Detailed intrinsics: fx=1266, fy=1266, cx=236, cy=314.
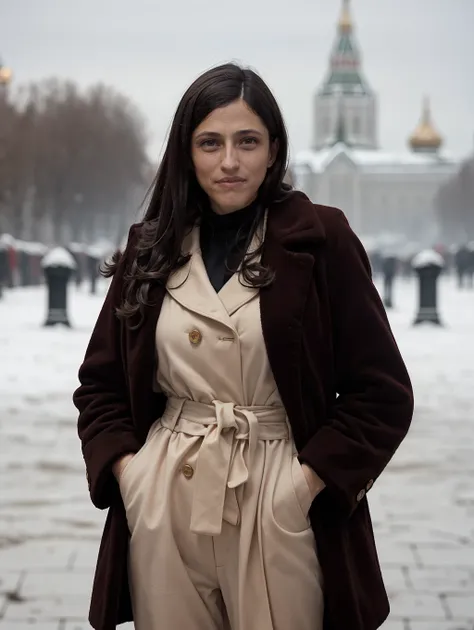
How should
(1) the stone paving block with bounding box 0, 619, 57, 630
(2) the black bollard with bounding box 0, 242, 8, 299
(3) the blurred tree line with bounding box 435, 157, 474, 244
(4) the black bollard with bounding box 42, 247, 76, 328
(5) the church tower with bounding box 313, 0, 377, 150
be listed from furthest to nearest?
(5) the church tower with bounding box 313, 0, 377, 150 < (3) the blurred tree line with bounding box 435, 157, 474, 244 < (2) the black bollard with bounding box 0, 242, 8, 299 < (4) the black bollard with bounding box 42, 247, 76, 328 < (1) the stone paving block with bounding box 0, 619, 57, 630

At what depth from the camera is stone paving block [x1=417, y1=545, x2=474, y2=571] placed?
4.95 metres

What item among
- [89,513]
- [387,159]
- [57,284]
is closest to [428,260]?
[57,284]

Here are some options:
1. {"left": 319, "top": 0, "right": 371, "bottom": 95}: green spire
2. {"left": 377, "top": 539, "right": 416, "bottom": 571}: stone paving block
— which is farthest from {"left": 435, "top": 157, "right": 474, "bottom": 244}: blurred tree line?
{"left": 377, "top": 539, "right": 416, "bottom": 571}: stone paving block

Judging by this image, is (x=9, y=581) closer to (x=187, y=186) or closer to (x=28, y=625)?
(x=28, y=625)

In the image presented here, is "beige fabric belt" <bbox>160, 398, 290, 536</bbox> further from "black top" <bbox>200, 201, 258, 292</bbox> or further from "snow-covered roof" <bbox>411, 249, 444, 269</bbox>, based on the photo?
"snow-covered roof" <bbox>411, 249, 444, 269</bbox>

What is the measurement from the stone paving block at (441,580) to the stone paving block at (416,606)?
86 millimetres

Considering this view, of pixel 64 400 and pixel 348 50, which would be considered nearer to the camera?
pixel 64 400

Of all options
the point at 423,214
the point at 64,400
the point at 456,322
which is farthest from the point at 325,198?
the point at 64,400

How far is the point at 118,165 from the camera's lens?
153 ft

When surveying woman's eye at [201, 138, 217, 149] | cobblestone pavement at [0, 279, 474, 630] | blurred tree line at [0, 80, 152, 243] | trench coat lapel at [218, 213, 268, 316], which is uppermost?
woman's eye at [201, 138, 217, 149]

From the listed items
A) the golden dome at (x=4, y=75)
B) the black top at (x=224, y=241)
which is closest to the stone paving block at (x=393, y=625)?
the black top at (x=224, y=241)

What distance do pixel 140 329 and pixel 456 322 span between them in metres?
16.2

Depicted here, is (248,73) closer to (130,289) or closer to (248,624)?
(130,289)

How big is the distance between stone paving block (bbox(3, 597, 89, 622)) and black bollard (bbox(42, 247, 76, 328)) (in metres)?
12.3
